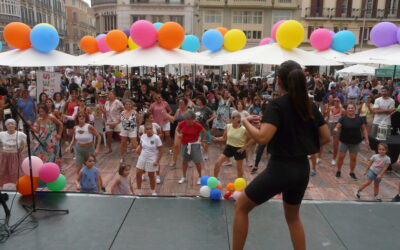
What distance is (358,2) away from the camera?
37.4 m

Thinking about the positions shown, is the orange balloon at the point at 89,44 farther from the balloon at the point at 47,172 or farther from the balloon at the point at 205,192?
the balloon at the point at 205,192

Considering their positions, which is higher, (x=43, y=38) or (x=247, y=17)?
(x=247, y=17)

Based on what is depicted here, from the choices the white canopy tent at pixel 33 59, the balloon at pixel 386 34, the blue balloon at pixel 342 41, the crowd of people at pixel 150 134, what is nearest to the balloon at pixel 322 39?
the blue balloon at pixel 342 41

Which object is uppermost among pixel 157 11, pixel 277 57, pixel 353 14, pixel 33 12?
pixel 33 12

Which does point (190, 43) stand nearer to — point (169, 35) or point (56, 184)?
point (169, 35)

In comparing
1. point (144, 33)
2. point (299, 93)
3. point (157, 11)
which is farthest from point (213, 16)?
point (299, 93)

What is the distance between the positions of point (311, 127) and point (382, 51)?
7.48m

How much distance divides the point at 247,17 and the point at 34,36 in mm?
33659

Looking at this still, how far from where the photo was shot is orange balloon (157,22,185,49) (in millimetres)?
8469

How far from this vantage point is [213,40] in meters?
11.2

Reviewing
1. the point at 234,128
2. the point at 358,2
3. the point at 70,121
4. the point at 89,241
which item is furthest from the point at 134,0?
the point at 89,241

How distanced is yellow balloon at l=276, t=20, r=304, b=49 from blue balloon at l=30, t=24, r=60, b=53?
5.92 m

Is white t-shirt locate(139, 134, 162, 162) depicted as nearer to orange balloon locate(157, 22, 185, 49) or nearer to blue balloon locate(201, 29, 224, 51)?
orange balloon locate(157, 22, 185, 49)

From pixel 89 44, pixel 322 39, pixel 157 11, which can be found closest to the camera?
pixel 322 39
